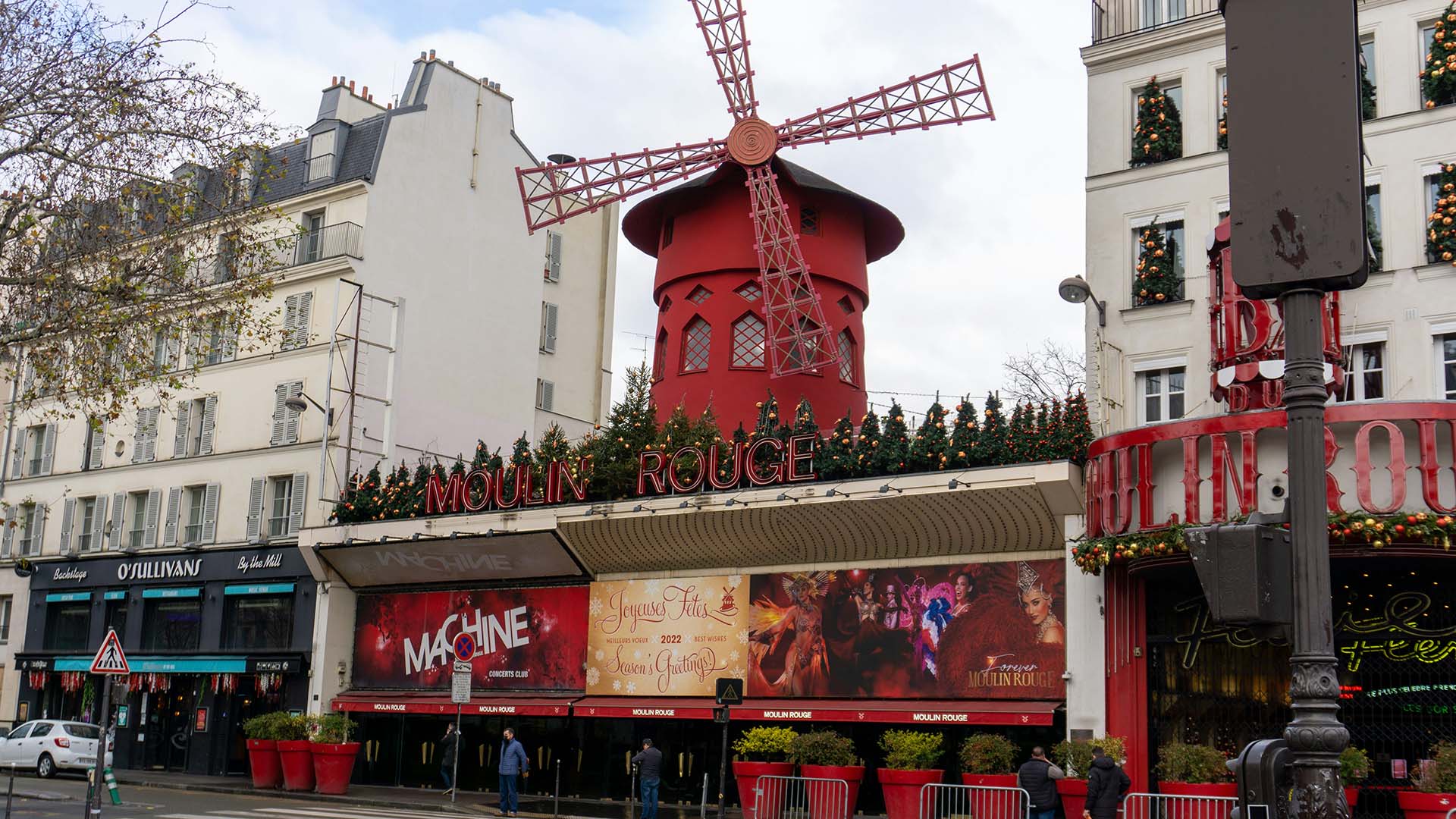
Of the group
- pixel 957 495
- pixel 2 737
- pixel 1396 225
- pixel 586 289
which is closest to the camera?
pixel 1396 225

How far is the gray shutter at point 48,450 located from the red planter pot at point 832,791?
24576 mm

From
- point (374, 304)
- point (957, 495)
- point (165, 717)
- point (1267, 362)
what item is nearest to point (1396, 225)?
point (1267, 362)

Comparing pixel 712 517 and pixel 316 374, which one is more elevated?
pixel 316 374

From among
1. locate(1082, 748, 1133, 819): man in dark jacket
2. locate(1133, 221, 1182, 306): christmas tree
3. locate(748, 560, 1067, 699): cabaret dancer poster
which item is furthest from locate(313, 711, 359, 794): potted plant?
locate(1133, 221, 1182, 306): christmas tree

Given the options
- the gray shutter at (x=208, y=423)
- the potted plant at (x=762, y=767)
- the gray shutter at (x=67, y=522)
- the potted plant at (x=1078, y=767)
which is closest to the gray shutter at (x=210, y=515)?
the gray shutter at (x=208, y=423)

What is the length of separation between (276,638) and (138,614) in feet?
15.3

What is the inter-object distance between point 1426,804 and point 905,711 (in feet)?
24.3

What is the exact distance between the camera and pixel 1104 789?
620 inches

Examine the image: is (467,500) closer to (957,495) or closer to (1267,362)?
(957,495)

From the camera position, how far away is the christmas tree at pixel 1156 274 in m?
19.6

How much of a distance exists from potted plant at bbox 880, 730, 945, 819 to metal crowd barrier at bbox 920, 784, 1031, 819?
5.5 inches

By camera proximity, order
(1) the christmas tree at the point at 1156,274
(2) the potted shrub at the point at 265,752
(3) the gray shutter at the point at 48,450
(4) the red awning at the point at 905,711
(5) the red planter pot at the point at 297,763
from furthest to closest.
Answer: (3) the gray shutter at the point at 48,450 < (2) the potted shrub at the point at 265,752 < (5) the red planter pot at the point at 297,763 < (4) the red awning at the point at 905,711 < (1) the christmas tree at the point at 1156,274

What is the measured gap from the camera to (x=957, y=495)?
66.8 feet

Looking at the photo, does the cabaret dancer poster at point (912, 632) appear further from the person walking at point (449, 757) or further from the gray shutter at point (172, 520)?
the gray shutter at point (172, 520)
